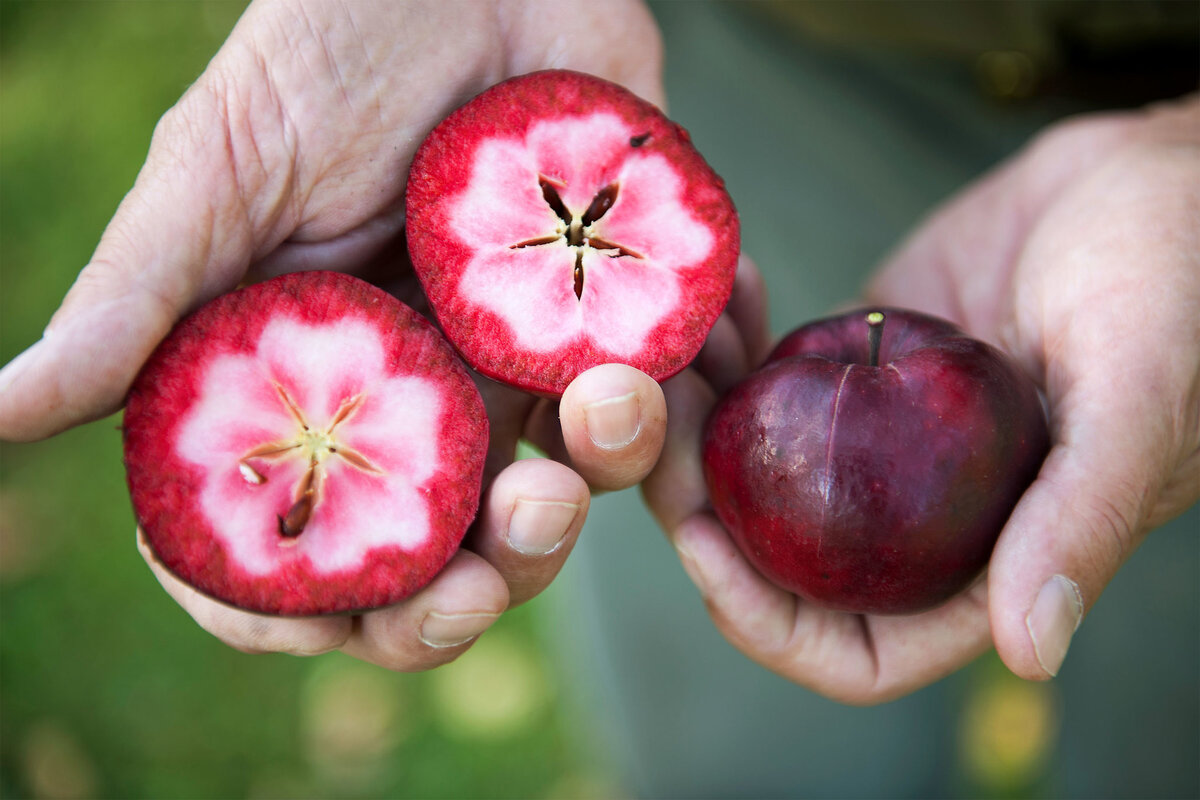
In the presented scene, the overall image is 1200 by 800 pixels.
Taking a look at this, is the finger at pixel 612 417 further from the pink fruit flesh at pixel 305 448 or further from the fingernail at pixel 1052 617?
the fingernail at pixel 1052 617

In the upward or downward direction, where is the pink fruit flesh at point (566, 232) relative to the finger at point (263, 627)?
upward

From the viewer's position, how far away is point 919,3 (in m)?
2.08

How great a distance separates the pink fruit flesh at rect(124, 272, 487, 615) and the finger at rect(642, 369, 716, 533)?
364mm

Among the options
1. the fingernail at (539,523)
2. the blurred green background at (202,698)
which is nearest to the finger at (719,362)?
the fingernail at (539,523)

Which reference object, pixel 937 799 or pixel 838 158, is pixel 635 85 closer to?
pixel 838 158

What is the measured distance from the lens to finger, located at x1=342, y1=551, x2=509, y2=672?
3.90 ft

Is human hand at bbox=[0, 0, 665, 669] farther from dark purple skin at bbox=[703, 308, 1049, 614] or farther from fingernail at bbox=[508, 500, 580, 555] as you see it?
dark purple skin at bbox=[703, 308, 1049, 614]

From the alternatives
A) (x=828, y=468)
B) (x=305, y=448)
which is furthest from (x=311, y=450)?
(x=828, y=468)

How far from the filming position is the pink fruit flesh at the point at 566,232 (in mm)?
1314

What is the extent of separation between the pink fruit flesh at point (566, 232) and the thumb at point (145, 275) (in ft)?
0.85

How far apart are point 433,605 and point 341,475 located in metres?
0.23

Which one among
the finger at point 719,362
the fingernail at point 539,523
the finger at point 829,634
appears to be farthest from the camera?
the finger at point 719,362

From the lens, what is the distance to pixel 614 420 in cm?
118

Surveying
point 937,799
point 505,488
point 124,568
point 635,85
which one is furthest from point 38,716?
point 937,799
